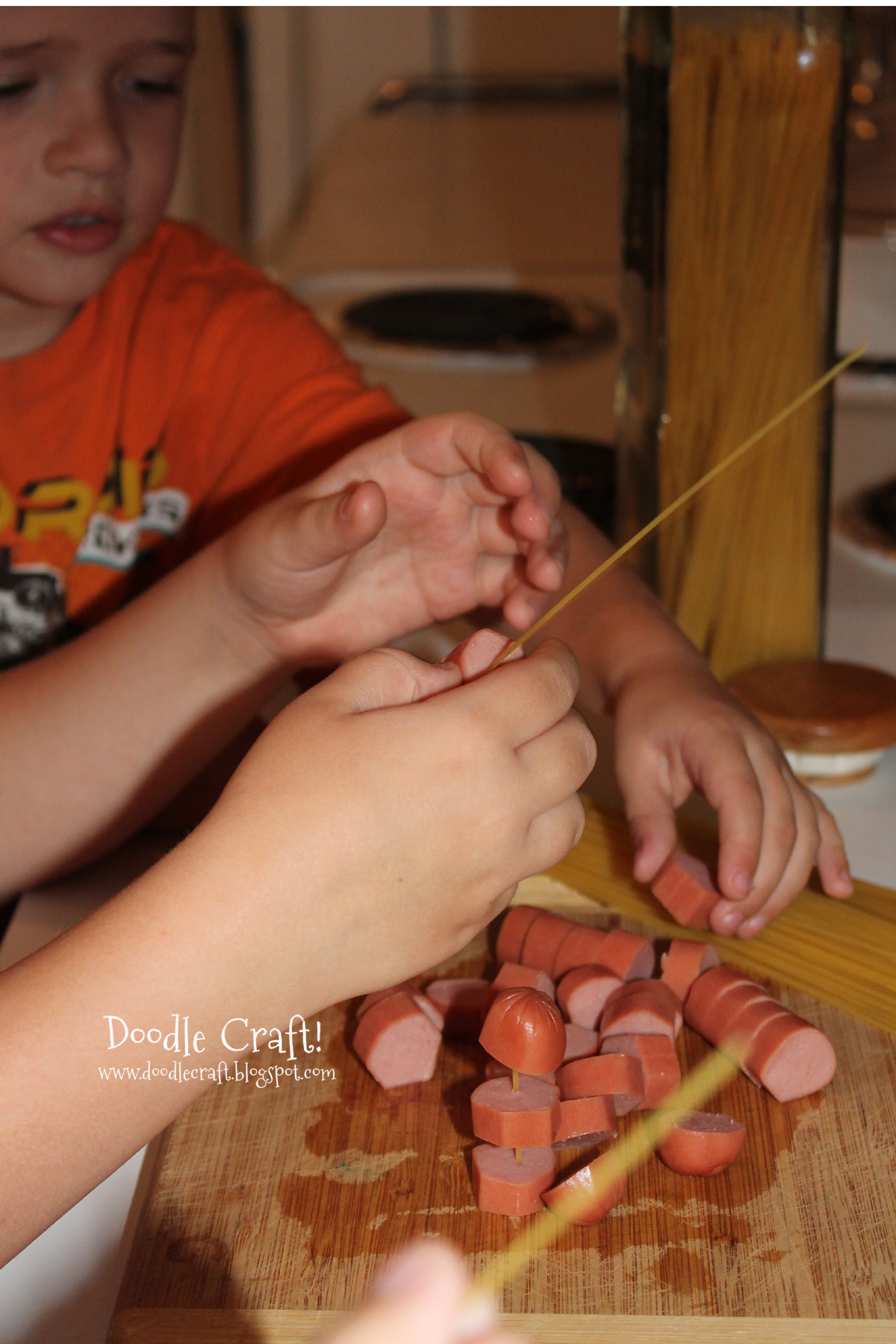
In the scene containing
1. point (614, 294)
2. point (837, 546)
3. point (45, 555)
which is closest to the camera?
point (45, 555)

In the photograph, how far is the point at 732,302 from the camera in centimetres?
105

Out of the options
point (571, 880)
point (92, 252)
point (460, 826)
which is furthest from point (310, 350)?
point (460, 826)

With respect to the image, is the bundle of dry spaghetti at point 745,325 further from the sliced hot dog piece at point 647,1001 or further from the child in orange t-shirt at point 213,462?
the sliced hot dog piece at point 647,1001

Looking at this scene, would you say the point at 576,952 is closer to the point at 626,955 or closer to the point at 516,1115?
the point at 626,955

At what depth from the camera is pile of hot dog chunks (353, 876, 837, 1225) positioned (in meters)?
0.68

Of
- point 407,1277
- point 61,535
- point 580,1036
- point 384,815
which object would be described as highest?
point 407,1277

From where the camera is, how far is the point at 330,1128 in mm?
727

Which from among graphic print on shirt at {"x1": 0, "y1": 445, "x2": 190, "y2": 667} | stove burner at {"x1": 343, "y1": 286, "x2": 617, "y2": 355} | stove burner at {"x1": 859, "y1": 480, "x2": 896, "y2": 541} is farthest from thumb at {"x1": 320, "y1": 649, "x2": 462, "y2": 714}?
stove burner at {"x1": 343, "y1": 286, "x2": 617, "y2": 355}

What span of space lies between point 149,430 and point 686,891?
680mm

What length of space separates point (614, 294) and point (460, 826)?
1.53m

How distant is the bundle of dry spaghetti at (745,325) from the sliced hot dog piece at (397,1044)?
0.49 metres

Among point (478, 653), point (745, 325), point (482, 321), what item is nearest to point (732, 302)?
point (745, 325)

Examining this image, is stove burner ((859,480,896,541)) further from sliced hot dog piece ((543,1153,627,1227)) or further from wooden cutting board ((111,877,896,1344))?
sliced hot dog piece ((543,1153,627,1227))

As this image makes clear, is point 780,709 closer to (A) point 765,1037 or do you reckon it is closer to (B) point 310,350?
(A) point 765,1037
